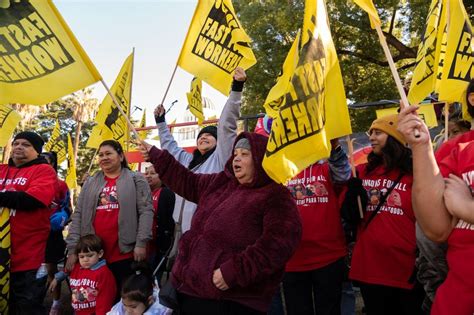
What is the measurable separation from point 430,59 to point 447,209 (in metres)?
2.09

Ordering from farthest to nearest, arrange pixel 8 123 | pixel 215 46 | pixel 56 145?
pixel 56 145 < pixel 8 123 < pixel 215 46

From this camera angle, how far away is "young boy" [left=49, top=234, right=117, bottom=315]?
3.71 m

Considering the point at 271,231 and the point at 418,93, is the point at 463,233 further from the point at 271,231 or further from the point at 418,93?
the point at 418,93

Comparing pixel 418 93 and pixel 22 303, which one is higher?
pixel 418 93

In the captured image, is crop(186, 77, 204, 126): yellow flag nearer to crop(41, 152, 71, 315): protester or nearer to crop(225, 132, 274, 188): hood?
crop(41, 152, 71, 315): protester

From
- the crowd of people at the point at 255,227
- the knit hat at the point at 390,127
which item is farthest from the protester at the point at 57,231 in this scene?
the knit hat at the point at 390,127

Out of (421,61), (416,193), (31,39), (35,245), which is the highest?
(31,39)

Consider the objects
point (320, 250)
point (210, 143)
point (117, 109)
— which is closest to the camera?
point (320, 250)

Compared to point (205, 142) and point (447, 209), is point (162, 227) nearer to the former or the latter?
point (205, 142)

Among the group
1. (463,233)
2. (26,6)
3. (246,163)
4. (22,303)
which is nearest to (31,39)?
(26,6)

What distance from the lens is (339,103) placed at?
2.46 meters

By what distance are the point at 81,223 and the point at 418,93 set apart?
3.07m

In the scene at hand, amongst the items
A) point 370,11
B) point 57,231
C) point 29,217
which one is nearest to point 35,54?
point 29,217

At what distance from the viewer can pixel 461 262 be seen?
1677mm
